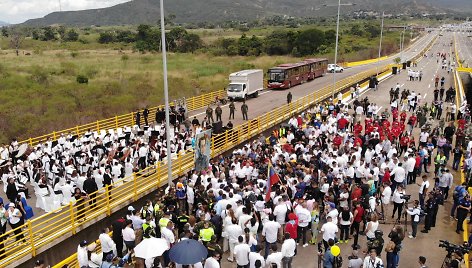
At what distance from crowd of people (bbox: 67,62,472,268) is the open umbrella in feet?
0.76

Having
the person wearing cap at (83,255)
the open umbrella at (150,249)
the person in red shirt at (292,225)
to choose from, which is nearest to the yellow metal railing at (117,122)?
the person wearing cap at (83,255)

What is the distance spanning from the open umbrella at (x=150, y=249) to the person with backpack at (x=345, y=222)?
5558 mm

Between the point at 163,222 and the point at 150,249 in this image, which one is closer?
the point at 150,249

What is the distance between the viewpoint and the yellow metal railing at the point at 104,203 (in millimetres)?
11461

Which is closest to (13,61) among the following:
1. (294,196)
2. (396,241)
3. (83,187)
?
(83,187)

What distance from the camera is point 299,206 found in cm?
1216

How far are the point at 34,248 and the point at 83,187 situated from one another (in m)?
3.22

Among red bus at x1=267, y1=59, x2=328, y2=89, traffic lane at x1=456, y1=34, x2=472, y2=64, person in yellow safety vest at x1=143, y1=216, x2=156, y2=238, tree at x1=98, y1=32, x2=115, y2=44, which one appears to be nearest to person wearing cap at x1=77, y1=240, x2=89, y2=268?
person in yellow safety vest at x1=143, y1=216, x2=156, y2=238

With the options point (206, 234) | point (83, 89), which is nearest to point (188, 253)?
point (206, 234)

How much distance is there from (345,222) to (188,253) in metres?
5.46

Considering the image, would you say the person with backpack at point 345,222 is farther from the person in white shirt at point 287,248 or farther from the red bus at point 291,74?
the red bus at point 291,74

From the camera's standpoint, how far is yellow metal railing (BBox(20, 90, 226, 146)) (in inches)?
908

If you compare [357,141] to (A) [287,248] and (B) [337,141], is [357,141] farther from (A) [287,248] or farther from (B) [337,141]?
(A) [287,248]

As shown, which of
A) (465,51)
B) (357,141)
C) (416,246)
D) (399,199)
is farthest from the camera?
(465,51)
